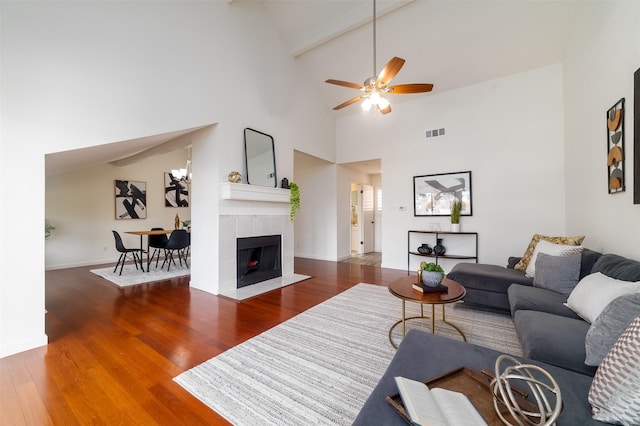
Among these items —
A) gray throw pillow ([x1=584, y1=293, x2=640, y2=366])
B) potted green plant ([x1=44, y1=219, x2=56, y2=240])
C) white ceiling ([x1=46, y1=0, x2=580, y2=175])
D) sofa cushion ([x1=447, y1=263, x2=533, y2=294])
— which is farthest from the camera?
potted green plant ([x1=44, y1=219, x2=56, y2=240])

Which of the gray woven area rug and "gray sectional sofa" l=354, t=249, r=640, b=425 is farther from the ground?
"gray sectional sofa" l=354, t=249, r=640, b=425

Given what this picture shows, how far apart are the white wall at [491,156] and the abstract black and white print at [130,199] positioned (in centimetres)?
611

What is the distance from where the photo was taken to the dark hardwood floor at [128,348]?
1556mm

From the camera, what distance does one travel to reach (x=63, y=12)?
2.35 meters

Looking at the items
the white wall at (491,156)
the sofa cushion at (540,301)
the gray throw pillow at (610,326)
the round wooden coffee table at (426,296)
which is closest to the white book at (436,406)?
the gray throw pillow at (610,326)

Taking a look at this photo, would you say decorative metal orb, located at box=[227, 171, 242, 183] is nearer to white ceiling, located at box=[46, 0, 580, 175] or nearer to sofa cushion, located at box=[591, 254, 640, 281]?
white ceiling, located at box=[46, 0, 580, 175]

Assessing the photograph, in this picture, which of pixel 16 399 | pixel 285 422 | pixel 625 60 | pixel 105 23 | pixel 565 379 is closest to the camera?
pixel 565 379

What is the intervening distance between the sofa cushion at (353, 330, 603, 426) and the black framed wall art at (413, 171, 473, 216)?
3.90m

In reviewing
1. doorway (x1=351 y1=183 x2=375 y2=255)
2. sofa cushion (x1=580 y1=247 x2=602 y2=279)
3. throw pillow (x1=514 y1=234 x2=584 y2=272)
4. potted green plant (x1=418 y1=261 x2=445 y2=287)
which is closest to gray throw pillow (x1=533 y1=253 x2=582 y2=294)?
sofa cushion (x1=580 y1=247 x2=602 y2=279)

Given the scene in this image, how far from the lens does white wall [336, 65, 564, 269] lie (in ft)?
13.6

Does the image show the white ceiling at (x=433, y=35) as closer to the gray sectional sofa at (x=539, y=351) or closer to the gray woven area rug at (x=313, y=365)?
the gray sectional sofa at (x=539, y=351)

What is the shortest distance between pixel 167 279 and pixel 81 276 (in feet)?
5.47

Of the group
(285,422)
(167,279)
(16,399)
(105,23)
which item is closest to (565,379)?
(285,422)

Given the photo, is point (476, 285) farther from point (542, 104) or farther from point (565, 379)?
point (542, 104)
